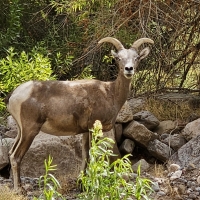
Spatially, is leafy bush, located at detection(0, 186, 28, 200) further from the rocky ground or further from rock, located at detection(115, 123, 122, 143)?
rock, located at detection(115, 123, 122, 143)

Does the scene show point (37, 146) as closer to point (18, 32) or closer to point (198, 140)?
point (198, 140)

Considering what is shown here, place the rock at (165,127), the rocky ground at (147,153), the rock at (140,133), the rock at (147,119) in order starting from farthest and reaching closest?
the rock at (165,127) → the rock at (147,119) → the rock at (140,133) → the rocky ground at (147,153)

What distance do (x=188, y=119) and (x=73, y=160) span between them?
9.26 feet

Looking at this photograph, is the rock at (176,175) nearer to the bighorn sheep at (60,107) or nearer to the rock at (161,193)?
the rock at (161,193)

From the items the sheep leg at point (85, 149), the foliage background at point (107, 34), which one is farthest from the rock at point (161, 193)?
the foliage background at point (107, 34)

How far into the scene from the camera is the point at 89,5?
994 cm

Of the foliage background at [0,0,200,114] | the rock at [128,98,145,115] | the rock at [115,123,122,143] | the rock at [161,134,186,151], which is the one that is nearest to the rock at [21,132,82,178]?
the rock at [115,123,122,143]

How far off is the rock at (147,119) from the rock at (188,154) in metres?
1.00

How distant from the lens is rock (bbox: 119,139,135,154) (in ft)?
30.9

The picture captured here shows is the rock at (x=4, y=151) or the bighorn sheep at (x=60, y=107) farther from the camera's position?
the rock at (x=4, y=151)

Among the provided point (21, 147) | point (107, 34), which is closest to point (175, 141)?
point (107, 34)

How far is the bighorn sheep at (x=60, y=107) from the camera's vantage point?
7199 millimetres

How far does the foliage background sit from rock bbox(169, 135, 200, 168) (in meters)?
1.65

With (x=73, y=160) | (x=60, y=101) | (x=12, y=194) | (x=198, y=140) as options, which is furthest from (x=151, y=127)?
(x=12, y=194)
